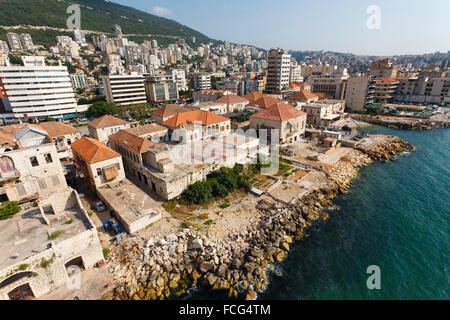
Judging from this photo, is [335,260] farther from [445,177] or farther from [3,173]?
[3,173]

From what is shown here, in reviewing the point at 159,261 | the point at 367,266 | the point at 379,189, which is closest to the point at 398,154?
the point at 379,189

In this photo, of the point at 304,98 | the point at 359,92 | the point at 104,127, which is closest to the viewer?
the point at 104,127

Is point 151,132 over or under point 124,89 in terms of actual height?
under

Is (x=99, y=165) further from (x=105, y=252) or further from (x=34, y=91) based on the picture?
(x=34, y=91)

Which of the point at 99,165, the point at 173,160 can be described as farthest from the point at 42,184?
the point at 173,160

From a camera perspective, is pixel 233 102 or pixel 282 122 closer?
pixel 282 122

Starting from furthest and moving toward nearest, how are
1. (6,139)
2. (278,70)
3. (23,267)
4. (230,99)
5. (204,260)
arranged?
(278,70)
(230,99)
(6,139)
(204,260)
(23,267)

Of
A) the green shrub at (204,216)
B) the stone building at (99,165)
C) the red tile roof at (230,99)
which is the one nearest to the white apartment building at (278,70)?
the red tile roof at (230,99)

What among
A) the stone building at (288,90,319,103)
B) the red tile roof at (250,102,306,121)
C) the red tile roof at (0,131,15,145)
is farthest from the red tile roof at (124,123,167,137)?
the stone building at (288,90,319,103)
